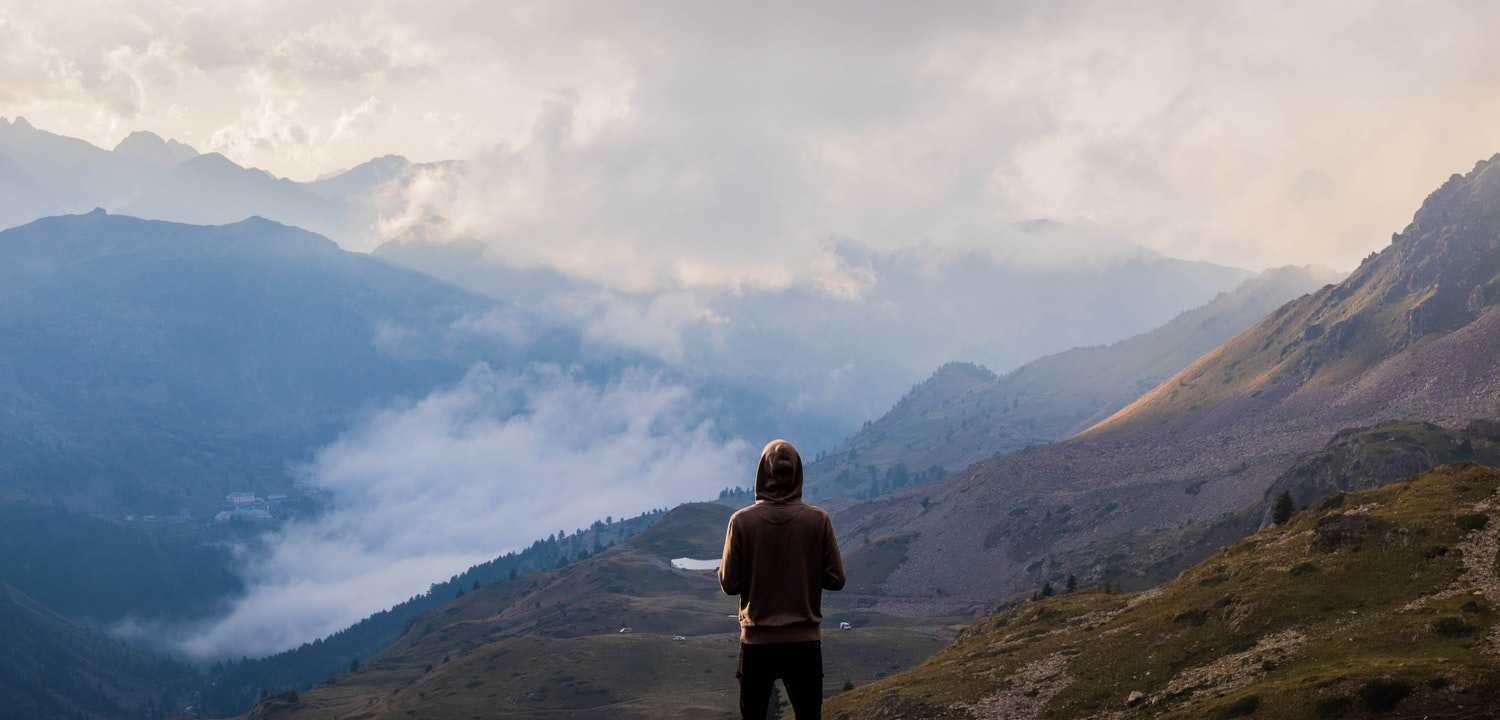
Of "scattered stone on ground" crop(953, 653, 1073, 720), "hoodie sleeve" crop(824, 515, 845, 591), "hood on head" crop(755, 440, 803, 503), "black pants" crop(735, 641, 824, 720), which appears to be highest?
"hood on head" crop(755, 440, 803, 503)

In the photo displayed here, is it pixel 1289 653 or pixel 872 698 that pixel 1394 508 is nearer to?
pixel 1289 653

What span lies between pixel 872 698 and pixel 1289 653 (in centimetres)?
4842

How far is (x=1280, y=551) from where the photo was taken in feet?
313

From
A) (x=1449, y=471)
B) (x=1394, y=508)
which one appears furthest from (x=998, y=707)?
(x=1449, y=471)

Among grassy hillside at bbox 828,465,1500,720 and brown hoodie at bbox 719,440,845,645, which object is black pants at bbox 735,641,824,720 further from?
grassy hillside at bbox 828,465,1500,720

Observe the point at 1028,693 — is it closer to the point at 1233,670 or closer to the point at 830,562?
the point at 1233,670

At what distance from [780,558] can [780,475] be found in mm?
1497

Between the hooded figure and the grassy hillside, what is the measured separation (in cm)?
4374

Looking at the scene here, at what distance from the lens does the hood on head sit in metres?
22.2

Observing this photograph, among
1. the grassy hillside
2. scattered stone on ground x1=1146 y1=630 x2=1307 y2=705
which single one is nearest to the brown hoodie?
the grassy hillside

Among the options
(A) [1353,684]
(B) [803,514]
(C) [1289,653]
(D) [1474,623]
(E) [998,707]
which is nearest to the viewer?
(B) [803,514]

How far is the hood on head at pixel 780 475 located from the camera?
72.8 feet

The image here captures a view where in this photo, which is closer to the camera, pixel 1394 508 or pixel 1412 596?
pixel 1412 596

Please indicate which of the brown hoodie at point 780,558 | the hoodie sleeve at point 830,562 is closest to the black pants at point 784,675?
the brown hoodie at point 780,558
